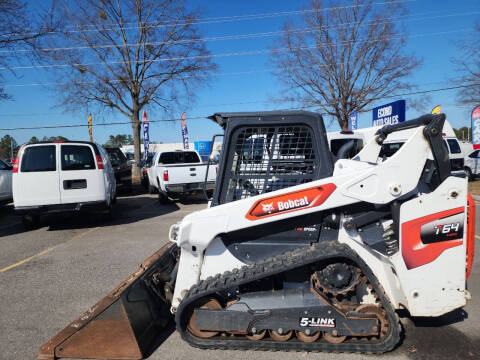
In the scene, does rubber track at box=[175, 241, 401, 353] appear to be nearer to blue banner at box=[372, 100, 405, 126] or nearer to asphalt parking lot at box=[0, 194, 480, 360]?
asphalt parking lot at box=[0, 194, 480, 360]

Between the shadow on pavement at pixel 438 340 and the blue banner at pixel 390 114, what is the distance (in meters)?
10.5

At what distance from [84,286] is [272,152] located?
308cm

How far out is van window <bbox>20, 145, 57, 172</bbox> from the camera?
7051 mm

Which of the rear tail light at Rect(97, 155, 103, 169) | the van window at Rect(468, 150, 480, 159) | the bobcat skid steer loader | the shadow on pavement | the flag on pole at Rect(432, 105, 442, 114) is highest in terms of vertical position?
the flag on pole at Rect(432, 105, 442, 114)

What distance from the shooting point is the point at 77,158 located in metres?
7.46

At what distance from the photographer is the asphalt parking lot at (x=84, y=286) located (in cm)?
270

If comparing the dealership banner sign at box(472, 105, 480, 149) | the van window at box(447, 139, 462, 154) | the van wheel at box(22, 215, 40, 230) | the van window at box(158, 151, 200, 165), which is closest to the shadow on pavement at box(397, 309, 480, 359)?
the van wheel at box(22, 215, 40, 230)

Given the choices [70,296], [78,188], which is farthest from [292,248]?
[78,188]

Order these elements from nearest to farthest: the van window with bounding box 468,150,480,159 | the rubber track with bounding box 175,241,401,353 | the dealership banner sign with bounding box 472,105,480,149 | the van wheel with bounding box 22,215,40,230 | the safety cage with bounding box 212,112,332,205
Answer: the rubber track with bounding box 175,241,401,353 → the safety cage with bounding box 212,112,332,205 → the van wheel with bounding box 22,215,40,230 → the dealership banner sign with bounding box 472,105,480,149 → the van window with bounding box 468,150,480,159

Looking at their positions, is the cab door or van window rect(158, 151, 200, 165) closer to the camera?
the cab door

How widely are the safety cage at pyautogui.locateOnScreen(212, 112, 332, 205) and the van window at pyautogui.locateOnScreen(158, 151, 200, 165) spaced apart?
1000cm

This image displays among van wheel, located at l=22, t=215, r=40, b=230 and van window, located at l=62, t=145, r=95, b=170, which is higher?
van window, located at l=62, t=145, r=95, b=170

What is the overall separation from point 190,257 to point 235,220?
0.53m

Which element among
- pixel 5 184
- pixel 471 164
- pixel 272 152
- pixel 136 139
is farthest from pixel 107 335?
pixel 136 139
